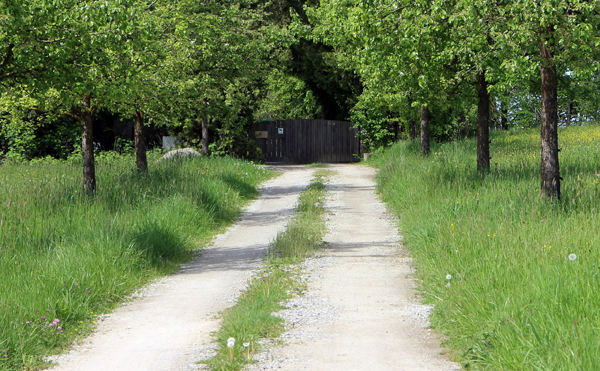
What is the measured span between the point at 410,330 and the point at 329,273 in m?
2.79

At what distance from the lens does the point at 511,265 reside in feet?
22.6

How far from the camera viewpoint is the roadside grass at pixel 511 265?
4.91 meters

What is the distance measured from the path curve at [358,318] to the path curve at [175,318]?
849 millimetres

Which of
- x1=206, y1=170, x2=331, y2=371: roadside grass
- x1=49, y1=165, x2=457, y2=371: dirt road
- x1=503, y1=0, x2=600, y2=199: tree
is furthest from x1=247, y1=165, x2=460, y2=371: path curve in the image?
x1=503, y1=0, x2=600, y2=199: tree

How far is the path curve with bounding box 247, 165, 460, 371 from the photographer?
5.57 m

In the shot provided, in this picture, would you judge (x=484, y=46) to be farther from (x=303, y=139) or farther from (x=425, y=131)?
(x=303, y=139)

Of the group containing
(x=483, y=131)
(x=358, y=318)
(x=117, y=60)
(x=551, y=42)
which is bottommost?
(x=358, y=318)

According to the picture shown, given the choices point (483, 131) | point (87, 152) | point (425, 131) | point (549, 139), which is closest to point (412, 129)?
point (425, 131)

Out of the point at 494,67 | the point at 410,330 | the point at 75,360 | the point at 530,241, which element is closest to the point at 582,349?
the point at 410,330

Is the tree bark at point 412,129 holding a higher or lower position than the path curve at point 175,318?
higher

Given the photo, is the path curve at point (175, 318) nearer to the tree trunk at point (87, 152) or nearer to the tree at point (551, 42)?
the tree trunk at point (87, 152)

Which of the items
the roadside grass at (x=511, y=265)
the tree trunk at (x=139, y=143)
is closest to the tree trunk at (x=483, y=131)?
the roadside grass at (x=511, y=265)

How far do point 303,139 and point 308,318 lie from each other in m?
30.1

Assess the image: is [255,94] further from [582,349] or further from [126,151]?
[582,349]
